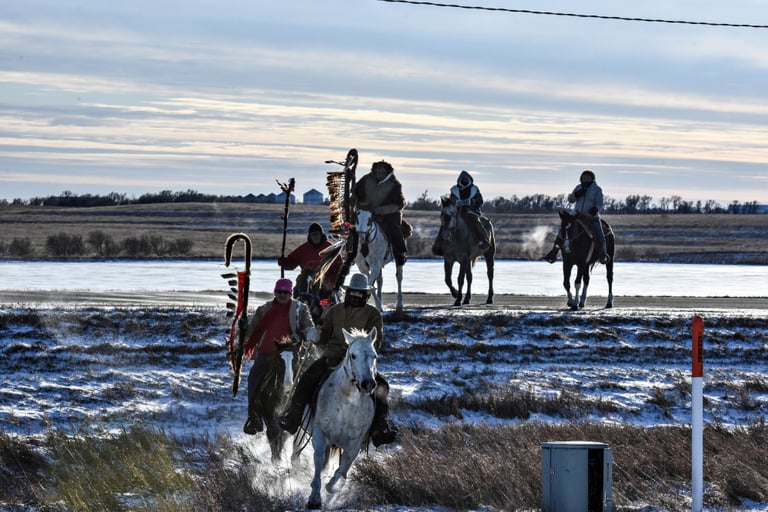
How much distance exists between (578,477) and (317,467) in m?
2.88

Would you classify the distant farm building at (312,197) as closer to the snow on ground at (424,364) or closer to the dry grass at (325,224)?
the dry grass at (325,224)

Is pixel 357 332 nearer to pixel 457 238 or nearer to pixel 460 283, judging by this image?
pixel 457 238

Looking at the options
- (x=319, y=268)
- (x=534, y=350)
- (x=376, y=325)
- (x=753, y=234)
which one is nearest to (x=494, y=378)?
(x=534, y=350)

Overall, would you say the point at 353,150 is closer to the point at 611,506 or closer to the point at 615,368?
the point at 615,368

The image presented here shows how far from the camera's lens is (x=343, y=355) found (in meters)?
13.6

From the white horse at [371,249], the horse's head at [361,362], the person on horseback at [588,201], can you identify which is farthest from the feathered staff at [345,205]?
the horse's head at [361,362]

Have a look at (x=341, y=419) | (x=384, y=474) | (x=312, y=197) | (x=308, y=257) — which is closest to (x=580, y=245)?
(x=308, y=257)

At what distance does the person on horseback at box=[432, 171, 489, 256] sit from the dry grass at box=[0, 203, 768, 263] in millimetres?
33596

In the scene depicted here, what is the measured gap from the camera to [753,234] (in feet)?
306

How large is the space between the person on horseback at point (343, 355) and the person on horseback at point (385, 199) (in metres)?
10.7

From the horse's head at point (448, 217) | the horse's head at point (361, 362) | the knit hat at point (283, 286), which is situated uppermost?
the horse's head at point (448, 217)

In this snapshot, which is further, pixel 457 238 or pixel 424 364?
pixel 457 238

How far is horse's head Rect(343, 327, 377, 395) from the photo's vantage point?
11914mm

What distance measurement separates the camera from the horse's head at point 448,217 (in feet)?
92.8
